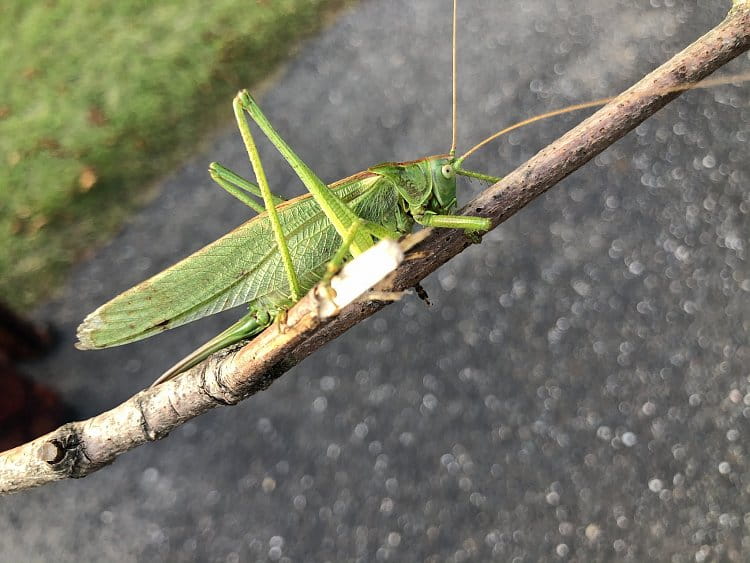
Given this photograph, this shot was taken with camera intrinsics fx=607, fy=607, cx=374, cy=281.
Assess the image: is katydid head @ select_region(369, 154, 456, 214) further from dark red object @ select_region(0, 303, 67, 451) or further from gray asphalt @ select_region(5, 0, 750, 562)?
dark red object @ select_region(0, 303, 67, 451)

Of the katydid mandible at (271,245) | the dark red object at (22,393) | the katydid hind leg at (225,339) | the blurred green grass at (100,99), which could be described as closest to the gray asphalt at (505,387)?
the dark red object at (22,393)

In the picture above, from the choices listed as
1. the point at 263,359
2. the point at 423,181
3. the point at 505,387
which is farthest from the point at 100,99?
the point at 263,359

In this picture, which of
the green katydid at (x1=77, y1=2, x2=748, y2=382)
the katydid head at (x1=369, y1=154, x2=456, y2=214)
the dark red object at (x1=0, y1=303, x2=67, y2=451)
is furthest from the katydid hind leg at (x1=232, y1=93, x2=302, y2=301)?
the dark red object at (x1=0, y1=303, x2=67, y2=451)

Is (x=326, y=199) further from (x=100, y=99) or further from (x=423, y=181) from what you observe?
(x=100, y=99)

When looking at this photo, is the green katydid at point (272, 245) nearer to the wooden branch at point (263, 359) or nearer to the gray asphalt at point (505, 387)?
the wooden branch at point (263, 359)

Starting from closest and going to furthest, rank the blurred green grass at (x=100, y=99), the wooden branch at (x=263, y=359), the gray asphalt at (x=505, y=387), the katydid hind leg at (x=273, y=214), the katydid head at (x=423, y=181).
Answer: the wooden branch at (x=263, y=359), the katydid hind leg at (x=273, y=214), the katydid head at (x=423, y=181), the gray asphalt at (x=505, y=387), the blurred green grass at (x=100, y=99)

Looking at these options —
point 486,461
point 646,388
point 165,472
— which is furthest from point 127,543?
point 646,388

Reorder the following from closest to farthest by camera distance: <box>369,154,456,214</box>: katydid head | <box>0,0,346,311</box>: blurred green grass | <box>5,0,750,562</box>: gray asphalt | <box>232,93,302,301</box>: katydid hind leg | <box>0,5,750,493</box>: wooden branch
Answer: <box>0,5,750,493</box>: wooden branch → <box>232,93,302,301</box>: katydid hind leg → <box>369,154,456,214</box>: katydid head → <box>5,0,750,562</box>: gray asphalt → <box>0,0,346,311</box>: blurred green grass
